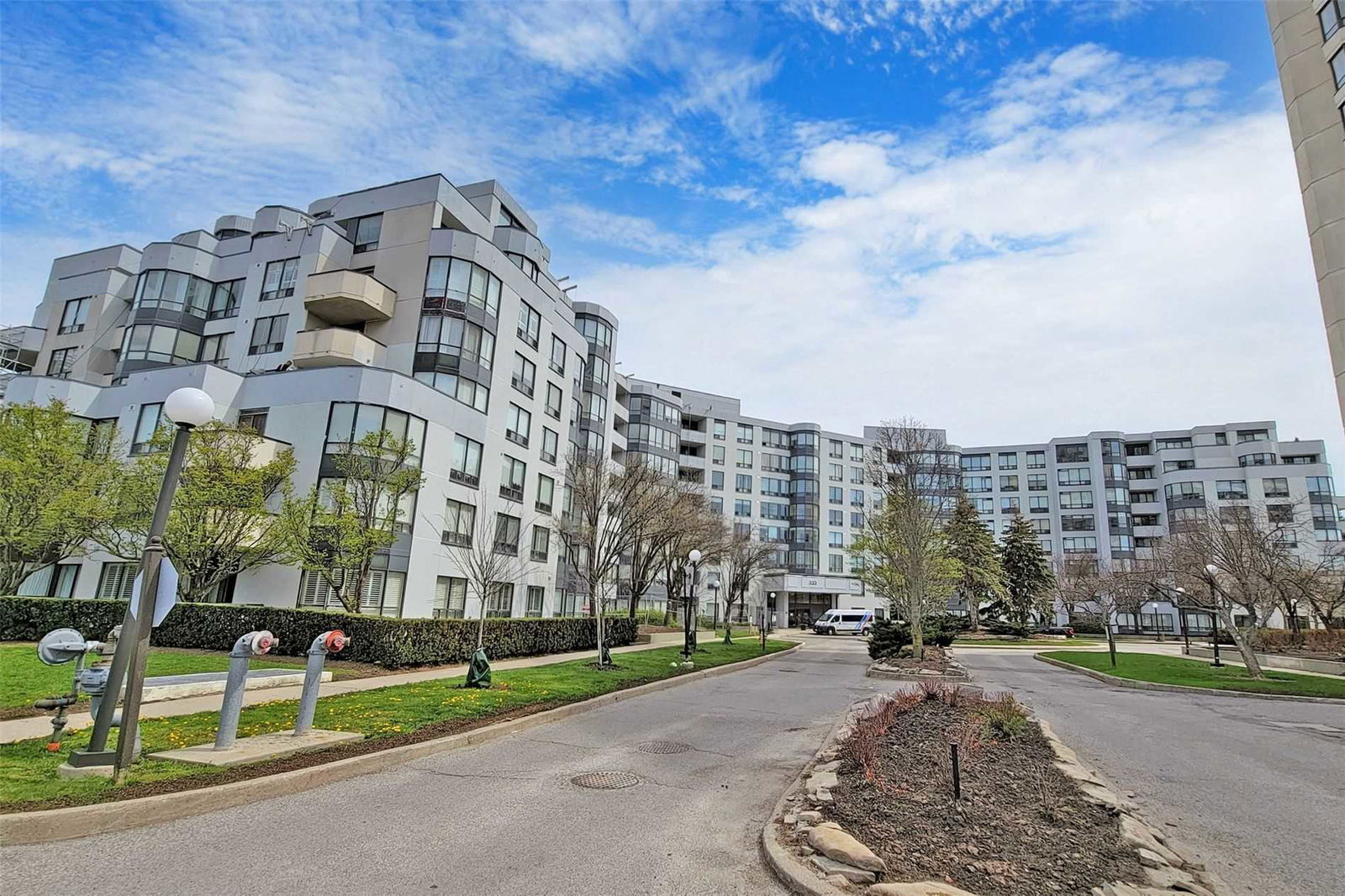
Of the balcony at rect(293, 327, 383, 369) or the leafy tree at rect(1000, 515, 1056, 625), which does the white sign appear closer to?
the balcony at rect(293, 327, 383, 369)

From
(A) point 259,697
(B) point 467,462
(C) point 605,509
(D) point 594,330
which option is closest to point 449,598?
(B) point 467,462

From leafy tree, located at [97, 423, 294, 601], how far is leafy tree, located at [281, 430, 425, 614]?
0.87 m

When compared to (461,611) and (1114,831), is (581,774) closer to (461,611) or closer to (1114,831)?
(1114,831)

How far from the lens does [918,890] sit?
14.1 ft

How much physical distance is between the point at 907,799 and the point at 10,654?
19528 mm

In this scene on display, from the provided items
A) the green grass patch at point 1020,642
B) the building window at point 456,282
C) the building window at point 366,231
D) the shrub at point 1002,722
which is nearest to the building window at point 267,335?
the building window at point 366,231

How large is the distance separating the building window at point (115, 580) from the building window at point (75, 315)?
65.0 ft

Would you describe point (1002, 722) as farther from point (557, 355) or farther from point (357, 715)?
point (557, 355)

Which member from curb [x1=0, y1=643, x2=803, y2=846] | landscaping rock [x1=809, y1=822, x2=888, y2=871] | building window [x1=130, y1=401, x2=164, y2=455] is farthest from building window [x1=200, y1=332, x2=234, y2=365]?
landscaping rock [x1=809, y1=822, x2=888, y2=871]

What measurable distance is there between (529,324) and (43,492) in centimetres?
2174

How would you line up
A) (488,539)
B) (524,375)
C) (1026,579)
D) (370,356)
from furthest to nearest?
1. (1026,579)
2. (524,375)
3. (488,539)
4. (370,356)

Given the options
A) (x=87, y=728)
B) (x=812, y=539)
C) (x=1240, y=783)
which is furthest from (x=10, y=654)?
(x=812, y=539)

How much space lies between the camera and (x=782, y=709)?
47.1 feet

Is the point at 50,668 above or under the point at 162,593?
under
